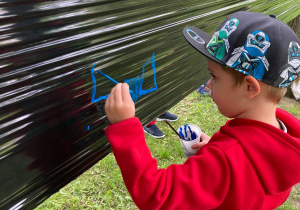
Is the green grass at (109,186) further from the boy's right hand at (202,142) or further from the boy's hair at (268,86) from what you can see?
the boy's hair at (268,86)

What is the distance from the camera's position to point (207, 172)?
0.91 metres

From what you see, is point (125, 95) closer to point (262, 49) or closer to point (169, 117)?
point (262, 49)

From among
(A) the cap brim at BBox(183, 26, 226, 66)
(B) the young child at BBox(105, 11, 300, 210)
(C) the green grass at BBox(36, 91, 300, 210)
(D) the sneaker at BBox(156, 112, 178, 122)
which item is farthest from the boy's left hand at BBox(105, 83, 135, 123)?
(D) the sneaker at BBox(156, 112, 178, 122)

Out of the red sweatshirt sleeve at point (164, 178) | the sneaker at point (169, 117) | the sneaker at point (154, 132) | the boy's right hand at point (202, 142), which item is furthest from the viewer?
the sneaker at point (169, 117)


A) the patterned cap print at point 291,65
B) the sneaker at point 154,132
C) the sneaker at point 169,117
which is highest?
the patterned cap print at point 291,65

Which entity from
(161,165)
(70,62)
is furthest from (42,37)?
(161,165)

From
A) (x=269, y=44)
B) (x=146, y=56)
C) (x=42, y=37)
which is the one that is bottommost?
(x=146, y=56)

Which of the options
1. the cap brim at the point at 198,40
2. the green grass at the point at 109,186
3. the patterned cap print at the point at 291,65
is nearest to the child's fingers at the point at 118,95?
the cap brim at the point at 198,40

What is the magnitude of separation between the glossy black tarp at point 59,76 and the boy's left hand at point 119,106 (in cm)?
12

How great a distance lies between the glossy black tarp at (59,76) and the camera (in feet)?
2.51

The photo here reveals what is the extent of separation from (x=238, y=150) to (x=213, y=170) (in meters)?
0.11

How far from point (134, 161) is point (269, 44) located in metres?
0.62

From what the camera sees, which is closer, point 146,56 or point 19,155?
point 19,155

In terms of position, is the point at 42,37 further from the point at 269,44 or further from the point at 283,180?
the point at 283,180
